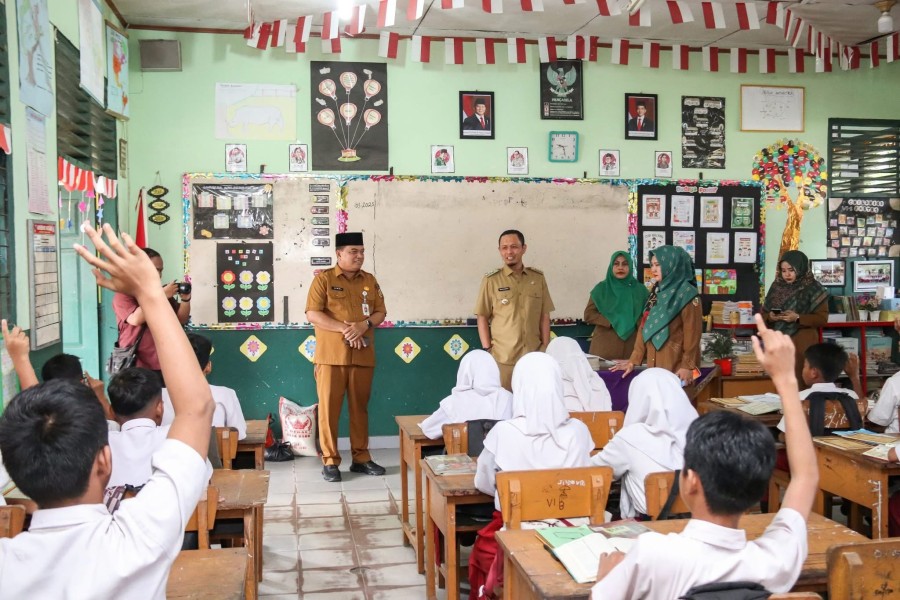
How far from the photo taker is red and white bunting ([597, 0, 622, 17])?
541cm

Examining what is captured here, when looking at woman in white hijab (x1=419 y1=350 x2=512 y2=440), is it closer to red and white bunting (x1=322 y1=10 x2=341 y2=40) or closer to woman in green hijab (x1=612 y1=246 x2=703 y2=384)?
woman in green hijab (x1=612 y1=246 x2=703 y2=384)

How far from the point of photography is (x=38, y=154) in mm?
3859

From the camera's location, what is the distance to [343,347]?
579 centimetres

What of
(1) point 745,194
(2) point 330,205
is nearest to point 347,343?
(2) point 330,205

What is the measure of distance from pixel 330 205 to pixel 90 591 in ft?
18.1

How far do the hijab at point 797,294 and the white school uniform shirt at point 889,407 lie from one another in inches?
77.1

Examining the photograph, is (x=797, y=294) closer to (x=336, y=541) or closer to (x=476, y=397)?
(x=476, y=397)


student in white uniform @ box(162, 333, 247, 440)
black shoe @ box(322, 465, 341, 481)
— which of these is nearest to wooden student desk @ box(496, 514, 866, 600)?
student in white uniform @ box(162, 333, 247, 440)

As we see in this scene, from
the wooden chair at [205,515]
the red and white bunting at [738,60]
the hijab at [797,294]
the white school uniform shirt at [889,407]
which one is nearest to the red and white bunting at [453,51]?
the red and white bunting at [738,60]

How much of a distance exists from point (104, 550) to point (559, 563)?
4.22ft

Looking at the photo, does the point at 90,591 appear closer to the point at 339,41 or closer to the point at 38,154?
the point at 38,154

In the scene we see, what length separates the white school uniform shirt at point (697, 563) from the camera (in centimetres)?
168

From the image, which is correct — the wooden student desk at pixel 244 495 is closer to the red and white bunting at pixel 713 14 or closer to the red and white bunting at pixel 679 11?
the red and white bunting at pixel 679 11

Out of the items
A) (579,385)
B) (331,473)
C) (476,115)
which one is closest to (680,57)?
(476,115)
